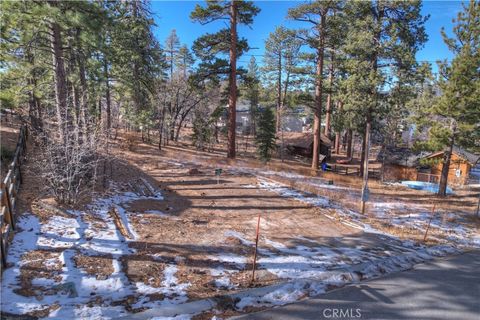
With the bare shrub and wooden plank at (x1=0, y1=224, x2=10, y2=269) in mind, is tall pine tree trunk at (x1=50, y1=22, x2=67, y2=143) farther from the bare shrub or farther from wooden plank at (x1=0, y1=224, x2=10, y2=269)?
wooden plank at (x1=0, y1=224, x2=10, y2=269)

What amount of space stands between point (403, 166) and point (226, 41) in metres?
22.7

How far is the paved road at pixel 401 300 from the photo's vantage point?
16.3 ft

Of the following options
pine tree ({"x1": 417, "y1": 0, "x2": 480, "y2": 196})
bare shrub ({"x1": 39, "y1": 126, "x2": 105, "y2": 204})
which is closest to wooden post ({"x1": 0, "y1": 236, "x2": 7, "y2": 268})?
bare shrub ({"x1": 39, "y1": 126, "x2": 105, "y2": 204})

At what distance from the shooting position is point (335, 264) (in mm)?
6863

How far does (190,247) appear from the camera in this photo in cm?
684

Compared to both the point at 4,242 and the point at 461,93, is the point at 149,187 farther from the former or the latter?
the point at 461,93

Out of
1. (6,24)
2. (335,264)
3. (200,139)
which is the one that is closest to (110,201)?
(6,24)

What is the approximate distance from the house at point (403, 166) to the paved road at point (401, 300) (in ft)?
84.2

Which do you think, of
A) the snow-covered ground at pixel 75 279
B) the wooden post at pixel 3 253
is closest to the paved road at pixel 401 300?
the snow-covered ground at pixel 75 279

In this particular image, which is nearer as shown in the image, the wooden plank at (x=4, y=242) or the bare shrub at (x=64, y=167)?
the wooden plank at (x=4, y=242)

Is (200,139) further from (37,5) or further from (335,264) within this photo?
(335,264)

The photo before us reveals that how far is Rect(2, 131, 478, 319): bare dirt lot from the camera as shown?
190 inches

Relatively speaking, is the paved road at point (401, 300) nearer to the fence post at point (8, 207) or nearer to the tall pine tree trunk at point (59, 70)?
the fence post at point (8, 207)

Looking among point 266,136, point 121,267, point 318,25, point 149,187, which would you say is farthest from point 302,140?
point 121,267
